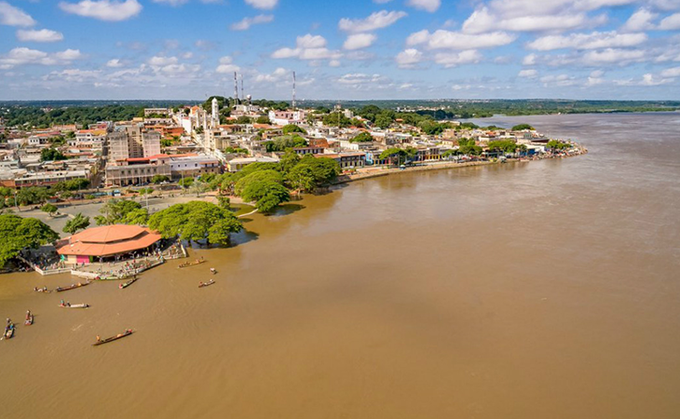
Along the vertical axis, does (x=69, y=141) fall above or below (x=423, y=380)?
above

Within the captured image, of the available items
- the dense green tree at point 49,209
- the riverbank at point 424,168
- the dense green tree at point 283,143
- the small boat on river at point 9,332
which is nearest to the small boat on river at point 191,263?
the small boat on river at point 9,332

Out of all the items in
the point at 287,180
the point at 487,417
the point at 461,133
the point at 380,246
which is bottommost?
the point at 487,417

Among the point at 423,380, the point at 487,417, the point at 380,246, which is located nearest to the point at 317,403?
the point at 423,380

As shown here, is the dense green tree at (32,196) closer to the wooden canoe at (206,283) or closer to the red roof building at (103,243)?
the red roof building at (103,243)

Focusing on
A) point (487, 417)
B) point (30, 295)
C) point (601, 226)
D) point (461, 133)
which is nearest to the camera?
point (487, 417)

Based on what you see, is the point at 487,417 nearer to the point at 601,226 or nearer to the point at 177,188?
the point at 601,226

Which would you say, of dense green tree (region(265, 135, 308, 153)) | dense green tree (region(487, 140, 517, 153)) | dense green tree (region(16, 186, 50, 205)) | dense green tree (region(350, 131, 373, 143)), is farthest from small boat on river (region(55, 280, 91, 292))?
dense green tree (region(487, 140, 517, 153))

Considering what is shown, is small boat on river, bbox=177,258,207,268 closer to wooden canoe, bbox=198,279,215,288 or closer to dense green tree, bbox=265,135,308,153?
wooden canoe, bbox=198,279,215,288
